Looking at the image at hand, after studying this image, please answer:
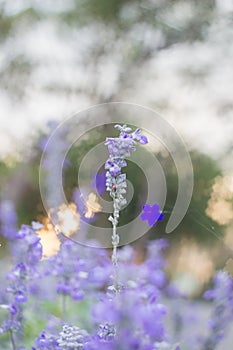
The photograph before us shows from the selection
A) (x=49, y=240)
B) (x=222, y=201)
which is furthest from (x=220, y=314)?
(x=222, y=201)

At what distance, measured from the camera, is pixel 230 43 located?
1.33 metres

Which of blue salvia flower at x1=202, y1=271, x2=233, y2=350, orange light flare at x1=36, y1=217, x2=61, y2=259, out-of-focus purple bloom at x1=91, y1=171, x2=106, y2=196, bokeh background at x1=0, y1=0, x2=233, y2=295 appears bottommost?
blue salvia flower at x1=202, y1=271, x2=233, y2=350

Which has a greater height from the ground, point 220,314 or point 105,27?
point 105,27

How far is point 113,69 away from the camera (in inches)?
52.6

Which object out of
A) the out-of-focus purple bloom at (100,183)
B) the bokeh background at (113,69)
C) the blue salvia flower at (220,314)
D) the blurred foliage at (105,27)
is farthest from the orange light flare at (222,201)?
the blue salvia flower at (220,314)

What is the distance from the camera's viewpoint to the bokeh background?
1233 millimetres

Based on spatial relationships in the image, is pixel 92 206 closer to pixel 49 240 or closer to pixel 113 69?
pixel 49 240

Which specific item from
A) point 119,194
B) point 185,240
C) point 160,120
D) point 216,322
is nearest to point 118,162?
point 119,194

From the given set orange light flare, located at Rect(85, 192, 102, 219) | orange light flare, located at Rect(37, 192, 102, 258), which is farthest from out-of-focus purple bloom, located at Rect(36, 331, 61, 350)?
orange light flare, located at Rect(85, 192, 102, 219)

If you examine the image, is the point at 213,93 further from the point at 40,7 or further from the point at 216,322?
the point at 216,322

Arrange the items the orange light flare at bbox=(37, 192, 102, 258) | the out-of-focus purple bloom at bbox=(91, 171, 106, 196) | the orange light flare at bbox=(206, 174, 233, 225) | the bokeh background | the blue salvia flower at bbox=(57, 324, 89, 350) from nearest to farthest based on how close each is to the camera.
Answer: the blue salvia flower at bbox=(57, 324, 89, 350)
the orange light flare at bbox=(37, 192, 102, 258)
the out-of-focus purple bloom at bbox=(91, 171, 106, 196)
the orange light flare at bbox=(206, 174, 233, 225)
the bokeh background

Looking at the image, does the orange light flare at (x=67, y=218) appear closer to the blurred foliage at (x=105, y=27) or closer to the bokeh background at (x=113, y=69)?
the bokeh background at (x=113, y=69)

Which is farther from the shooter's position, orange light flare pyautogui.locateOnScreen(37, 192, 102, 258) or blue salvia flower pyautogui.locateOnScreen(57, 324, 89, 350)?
orange light flare pyautogui.locateOnScreen(37, 192, 102, 258)

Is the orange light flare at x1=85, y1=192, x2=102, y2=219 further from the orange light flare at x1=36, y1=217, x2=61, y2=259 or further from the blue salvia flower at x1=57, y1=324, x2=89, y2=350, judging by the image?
the blue salvia flower at x1=57, y1=324, x2=89, y2=350
